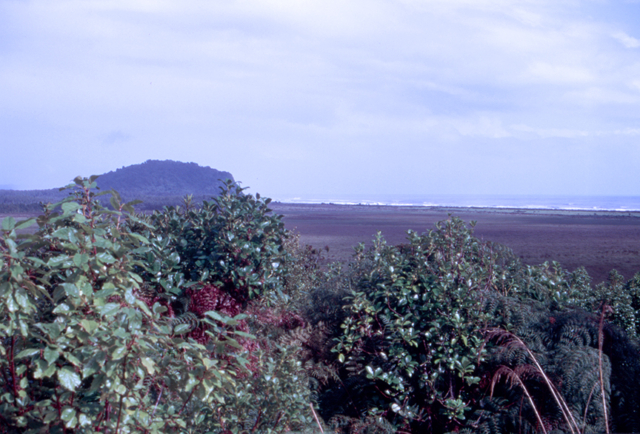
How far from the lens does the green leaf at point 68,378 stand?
144cm

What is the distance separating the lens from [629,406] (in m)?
3.21

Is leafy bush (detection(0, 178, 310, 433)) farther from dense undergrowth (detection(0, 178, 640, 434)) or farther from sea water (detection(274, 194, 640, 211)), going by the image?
sea water (detection(274, 194, 640, 211))

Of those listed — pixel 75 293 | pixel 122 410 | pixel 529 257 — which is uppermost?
pixel 75 293

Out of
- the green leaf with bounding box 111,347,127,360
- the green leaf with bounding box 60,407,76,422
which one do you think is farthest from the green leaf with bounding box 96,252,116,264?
the green leaf with bounding box 60,407,76,422

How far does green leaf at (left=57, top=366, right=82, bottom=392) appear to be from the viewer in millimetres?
1436

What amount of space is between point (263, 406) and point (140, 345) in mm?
1199

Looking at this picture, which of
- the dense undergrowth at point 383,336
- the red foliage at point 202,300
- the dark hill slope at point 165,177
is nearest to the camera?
the dense undergrowth at point 383,336

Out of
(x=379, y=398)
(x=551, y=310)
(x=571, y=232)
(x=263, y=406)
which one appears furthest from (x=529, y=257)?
(x=263, y=406)

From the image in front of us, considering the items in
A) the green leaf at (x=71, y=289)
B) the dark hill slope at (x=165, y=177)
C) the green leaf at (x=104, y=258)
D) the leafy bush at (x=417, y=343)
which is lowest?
the leafy bush at (x=417, y=343)

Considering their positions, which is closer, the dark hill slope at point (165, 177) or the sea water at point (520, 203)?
the sea water at point (520, 203)

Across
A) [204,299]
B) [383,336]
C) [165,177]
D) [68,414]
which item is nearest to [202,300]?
[204,299]

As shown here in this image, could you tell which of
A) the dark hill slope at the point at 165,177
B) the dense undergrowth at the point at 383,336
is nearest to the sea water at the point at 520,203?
the dark hill slope at the point at 165,177

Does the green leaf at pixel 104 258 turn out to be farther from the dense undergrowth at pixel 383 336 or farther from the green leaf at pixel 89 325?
the dense undergrowth at pixel 383 336

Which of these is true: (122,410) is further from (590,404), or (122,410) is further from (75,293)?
(590,404)
